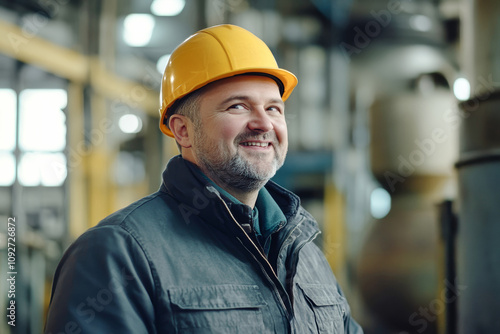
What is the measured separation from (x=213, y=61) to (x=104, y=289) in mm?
689

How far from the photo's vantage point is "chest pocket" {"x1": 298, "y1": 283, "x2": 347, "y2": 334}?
1439 mm

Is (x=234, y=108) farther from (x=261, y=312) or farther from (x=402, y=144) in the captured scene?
(x=402, y=144)

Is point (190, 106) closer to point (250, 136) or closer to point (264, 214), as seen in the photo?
point (250, 136)

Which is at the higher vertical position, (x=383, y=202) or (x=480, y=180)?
(x=480, y=180)

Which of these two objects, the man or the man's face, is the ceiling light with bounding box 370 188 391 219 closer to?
the man

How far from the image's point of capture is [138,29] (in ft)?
18.6

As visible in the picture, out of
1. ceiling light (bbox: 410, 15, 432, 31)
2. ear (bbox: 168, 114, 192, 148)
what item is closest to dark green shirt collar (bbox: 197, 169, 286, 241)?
ear (bbox: 168, 114, 192, 148)

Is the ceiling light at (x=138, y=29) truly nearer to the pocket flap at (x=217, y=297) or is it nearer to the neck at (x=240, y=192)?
the neck at (x=240, y=192)

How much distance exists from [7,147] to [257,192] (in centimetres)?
274

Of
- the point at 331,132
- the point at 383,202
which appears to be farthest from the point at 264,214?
the point at 331,132

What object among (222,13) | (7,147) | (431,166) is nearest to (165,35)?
(222,13)

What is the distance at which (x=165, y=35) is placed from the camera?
5.89 meters

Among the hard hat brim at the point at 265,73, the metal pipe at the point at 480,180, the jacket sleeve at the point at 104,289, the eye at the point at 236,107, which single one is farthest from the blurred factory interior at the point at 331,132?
the jacket sleeve at the point at 104,289

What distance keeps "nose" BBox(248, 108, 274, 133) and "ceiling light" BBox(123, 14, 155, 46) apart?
14.4 feet
